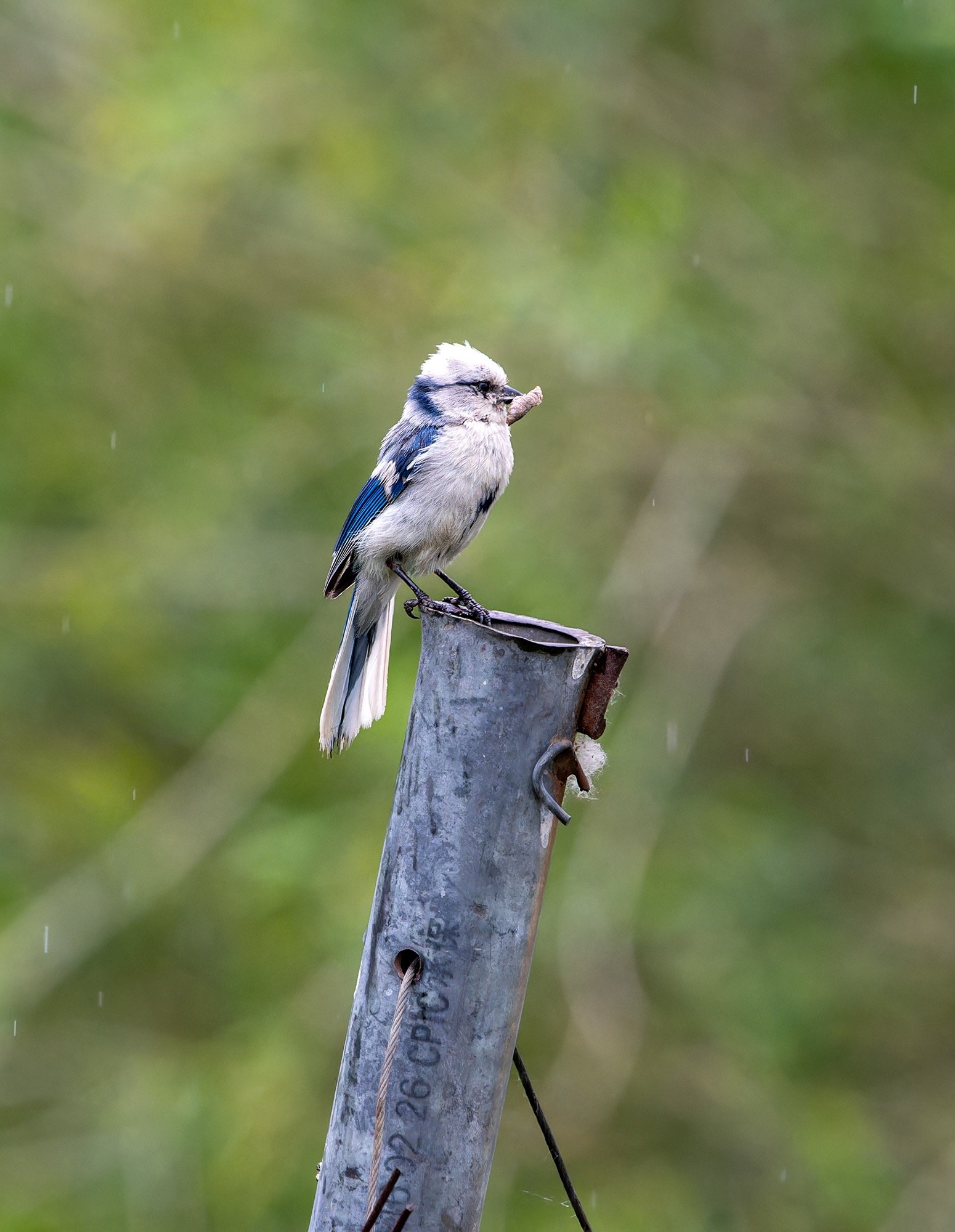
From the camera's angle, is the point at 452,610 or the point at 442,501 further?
the point at 442,501

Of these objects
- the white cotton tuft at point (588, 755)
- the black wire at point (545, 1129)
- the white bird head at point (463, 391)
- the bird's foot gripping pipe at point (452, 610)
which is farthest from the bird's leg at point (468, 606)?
the black wire at point (545, 1129)

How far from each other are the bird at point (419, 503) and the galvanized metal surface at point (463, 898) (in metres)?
1.69

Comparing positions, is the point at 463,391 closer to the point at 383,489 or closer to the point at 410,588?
the point at 383,489

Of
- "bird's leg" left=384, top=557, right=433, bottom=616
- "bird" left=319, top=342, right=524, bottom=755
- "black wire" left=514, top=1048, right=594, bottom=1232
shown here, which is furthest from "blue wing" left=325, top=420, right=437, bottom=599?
"black wire" left=514, top=1048, right=594, bottom=1232

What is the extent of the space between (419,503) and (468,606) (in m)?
0.51

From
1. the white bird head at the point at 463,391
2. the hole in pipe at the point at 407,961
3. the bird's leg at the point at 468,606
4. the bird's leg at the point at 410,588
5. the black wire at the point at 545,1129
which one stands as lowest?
the black wire at the point at 545,1129

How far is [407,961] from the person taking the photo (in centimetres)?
237

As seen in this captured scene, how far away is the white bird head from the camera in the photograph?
4426mm

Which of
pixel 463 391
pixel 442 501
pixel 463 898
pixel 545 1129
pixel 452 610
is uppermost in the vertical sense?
pixel 463 391

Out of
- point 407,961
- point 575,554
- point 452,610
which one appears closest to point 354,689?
point 452,610

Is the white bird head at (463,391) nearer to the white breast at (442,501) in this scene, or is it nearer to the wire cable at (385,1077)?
the white breast at (442,501)

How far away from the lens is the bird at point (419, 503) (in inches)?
166

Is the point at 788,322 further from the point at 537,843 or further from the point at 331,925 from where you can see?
the point at 537,843

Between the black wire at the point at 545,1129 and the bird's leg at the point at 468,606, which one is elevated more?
the bird's leg at the point at 468,606
